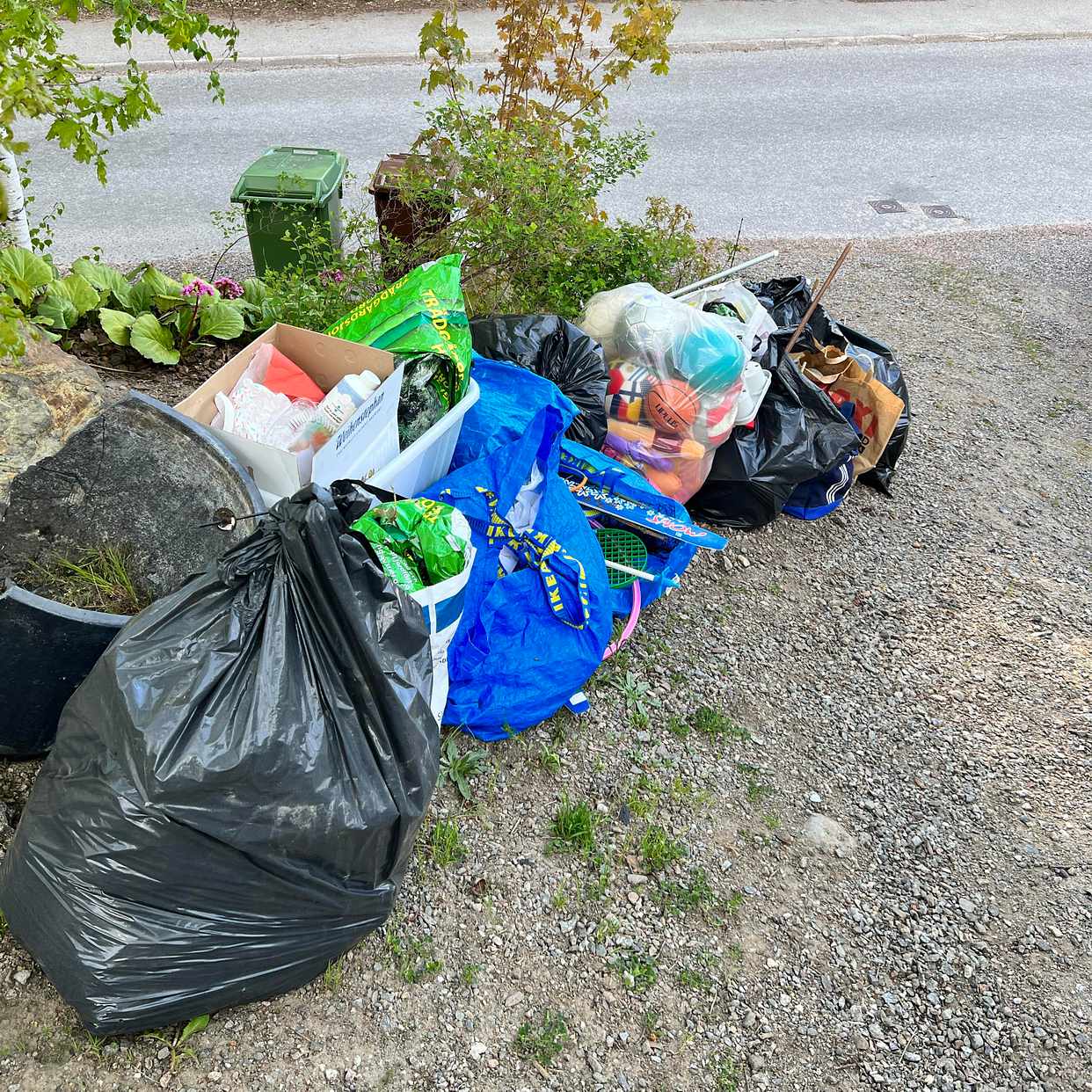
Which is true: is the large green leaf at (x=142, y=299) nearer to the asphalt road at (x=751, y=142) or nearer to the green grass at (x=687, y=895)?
the asphalt road at (x=751, y=142)

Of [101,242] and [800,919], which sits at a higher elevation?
[101,242]

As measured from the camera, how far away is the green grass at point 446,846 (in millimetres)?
2240

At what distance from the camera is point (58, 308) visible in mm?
3018

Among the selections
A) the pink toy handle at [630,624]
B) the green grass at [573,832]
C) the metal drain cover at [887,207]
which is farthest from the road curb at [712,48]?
the green grass at [573,832]

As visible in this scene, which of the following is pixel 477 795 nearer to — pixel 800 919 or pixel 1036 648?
pixel 800 919

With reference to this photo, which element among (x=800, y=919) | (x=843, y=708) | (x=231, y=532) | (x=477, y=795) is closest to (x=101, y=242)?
(x=231, y=532)

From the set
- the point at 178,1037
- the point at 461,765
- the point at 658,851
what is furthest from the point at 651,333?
the point at 178,1037

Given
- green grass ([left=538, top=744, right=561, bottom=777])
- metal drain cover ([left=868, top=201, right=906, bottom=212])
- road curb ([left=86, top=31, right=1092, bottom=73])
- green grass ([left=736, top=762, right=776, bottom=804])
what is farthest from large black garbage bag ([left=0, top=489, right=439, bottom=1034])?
road curb ([left=86, top=31, right=1092, bottom=73])

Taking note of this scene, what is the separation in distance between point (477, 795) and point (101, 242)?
160 inches

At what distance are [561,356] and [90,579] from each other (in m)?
1.61

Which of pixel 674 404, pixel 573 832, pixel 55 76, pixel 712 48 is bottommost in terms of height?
pixel 573 832

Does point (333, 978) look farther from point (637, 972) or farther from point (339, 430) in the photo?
point (339, 430)

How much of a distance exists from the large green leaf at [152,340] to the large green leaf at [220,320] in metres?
0.13

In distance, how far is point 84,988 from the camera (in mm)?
1717
